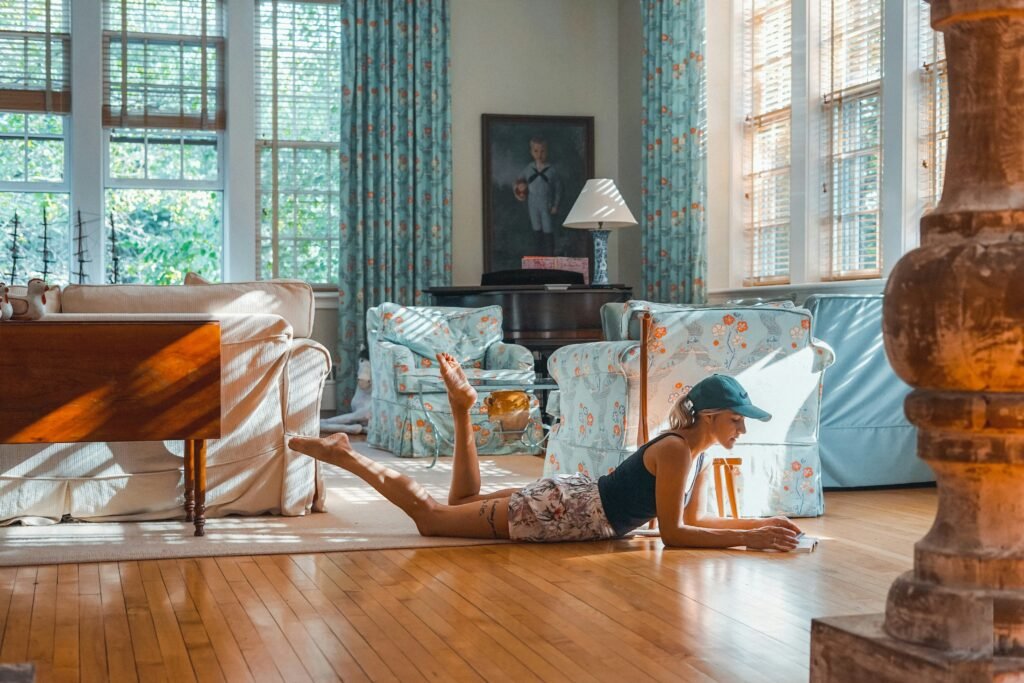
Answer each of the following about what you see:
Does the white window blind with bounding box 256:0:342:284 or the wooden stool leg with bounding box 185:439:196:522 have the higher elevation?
the white window blind with bounding box 256:0:342:284

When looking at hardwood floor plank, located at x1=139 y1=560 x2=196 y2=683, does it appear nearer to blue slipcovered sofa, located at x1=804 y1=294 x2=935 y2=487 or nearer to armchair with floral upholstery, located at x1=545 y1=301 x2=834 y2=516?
armchair with floral upholstery, located at x1=545 y1=301 x2=834 y2=516

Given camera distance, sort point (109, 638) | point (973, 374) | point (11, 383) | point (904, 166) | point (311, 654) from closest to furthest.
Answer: point (973, 374)
point (311, 654)
point (109, 638)
point (11, 383)
point (904, 166)

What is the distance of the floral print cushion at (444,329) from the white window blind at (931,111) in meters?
2.60

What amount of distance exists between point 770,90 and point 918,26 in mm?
1603

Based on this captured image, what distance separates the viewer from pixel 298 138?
8.57 m

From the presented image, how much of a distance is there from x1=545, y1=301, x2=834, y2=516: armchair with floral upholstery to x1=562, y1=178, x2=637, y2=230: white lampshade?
2990mm

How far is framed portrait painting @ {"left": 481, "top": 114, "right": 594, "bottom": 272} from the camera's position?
8.69m

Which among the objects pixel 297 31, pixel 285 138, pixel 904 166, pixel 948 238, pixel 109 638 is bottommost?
pixel 109 638

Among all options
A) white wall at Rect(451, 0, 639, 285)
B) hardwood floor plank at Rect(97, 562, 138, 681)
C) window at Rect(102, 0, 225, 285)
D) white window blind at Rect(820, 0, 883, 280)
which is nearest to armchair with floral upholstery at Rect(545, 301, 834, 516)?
hardwood floor plank at Rect(97, 562, 138, 681)

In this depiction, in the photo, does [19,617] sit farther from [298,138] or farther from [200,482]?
[298,138]

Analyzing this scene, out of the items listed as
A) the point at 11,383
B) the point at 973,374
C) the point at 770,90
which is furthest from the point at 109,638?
the point at 770,90

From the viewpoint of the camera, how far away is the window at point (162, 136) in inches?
321

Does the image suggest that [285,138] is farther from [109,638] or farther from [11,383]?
[109,638]

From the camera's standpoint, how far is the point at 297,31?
853cm
